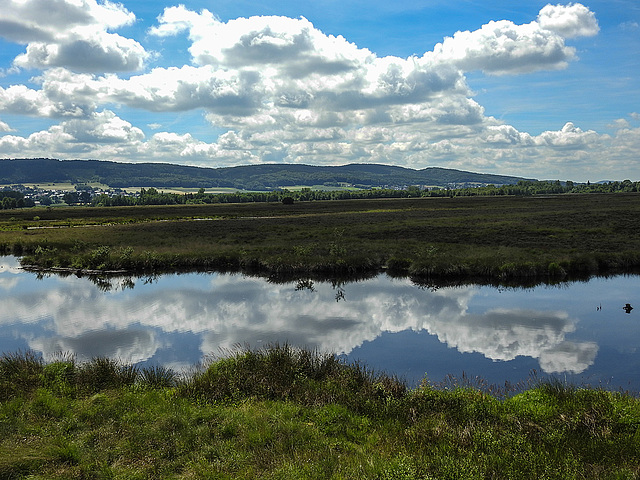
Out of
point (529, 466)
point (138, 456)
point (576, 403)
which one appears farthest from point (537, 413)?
point (138, 456)

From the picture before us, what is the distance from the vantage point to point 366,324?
72.3 ft

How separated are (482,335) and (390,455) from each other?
1329cm

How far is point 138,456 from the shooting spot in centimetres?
858

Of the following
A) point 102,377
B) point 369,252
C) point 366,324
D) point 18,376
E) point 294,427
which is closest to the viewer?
point 294,427

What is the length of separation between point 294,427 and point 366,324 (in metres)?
12.9

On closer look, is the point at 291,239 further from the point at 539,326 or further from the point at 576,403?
the point at 576,403

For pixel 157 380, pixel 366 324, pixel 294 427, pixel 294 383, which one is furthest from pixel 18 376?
pixel 366 324

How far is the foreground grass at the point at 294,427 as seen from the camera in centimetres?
786

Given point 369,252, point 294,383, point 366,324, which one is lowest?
point 366,324

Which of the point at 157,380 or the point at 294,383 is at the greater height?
the point at 294,383

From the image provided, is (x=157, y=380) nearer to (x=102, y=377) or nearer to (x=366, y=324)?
(x=102, y=377)

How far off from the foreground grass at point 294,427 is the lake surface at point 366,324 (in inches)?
145

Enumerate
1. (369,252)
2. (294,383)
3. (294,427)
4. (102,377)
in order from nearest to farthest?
(294,427), (294,383), (102,377), (369,252)

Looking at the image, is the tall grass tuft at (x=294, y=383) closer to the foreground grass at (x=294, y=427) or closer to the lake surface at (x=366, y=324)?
the foreground grass at (x=294, y=427)
